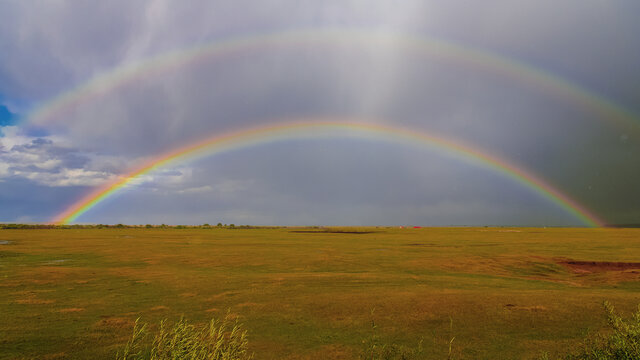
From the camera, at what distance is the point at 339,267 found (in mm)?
29234

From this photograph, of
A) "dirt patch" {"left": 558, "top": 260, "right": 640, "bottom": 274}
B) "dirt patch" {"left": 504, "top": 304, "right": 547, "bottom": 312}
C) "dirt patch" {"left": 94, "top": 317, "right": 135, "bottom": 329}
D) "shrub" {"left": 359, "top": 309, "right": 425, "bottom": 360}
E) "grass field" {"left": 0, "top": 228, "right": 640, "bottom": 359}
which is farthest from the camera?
"dirt patch" {"left": 558, "top": 260, "right": 640, "bottom": 274}

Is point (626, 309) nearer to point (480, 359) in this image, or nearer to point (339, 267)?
point (480, 359)

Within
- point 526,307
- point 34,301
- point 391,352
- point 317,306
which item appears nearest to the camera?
point 391,352

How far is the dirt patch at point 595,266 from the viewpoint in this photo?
97.2 feet

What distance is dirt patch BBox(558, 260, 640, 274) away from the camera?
29625 millimetres

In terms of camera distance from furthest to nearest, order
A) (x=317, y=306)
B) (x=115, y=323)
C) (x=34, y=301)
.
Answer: (x=34, y=301) < (x=317, y=306) < (x=115, y=323)

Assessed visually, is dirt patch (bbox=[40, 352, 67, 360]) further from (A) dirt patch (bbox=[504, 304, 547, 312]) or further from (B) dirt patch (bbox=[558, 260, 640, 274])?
(B) dirt patch (bbox=[558, 260, 640, 274])

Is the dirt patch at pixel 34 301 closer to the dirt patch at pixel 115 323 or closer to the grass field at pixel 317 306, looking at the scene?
the grass field at pixel 317 306

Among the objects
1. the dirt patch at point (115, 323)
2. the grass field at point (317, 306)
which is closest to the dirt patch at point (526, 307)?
the grass field at point (317, 306)

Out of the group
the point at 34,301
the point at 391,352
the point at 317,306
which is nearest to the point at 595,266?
the point at 317,306

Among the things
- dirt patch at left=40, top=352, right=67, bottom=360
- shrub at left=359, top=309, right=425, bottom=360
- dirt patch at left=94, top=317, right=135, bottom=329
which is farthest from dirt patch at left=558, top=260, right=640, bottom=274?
dirt patch at left=40, top=352, right=67, bottom=360

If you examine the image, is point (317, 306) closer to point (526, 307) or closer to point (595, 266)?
point (526, 307)

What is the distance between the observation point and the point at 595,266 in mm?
31297

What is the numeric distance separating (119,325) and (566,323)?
17.0 meters
